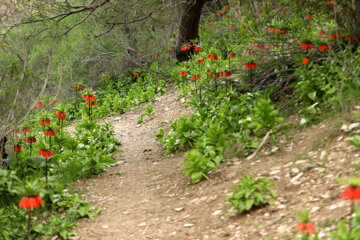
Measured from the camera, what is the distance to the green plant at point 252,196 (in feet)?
11.2

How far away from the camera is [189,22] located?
11219mm

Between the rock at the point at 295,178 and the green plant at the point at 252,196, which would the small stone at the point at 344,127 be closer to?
the rock at the point at 295,178

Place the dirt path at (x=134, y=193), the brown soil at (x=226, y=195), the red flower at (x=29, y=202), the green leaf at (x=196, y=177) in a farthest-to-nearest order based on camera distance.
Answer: the green leaf at (x=196, y=177)
the dirt path at (x=134, y=193)
the brown soil at (x=226, y=195)
the red flower at (x=29, y=202)

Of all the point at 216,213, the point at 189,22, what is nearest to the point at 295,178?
the point at 216,213

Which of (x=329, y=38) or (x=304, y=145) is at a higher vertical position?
(x=329, y=38)

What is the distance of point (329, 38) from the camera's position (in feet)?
16.4

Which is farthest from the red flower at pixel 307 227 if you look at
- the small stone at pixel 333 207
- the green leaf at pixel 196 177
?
the green leaf at pixel 196 177

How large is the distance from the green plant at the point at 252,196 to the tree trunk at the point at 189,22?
307 inches

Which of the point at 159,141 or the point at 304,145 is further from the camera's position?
the point at 159,141

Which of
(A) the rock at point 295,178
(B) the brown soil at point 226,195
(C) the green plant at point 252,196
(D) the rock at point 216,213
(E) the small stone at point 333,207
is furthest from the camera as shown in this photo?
(D) the rock at point 216,213

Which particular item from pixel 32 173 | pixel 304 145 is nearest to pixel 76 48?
pixel 32 173

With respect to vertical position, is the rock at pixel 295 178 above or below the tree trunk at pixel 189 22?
below

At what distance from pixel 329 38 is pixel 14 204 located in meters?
4.40

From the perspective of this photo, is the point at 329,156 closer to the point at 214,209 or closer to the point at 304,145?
the point at 304,145
